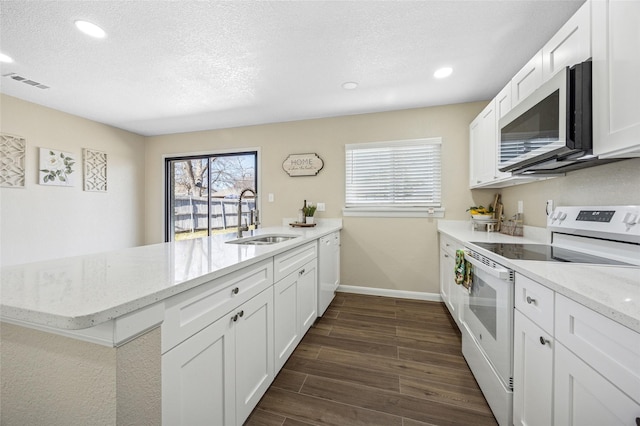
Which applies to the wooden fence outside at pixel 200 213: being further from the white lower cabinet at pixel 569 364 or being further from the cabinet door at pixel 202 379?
the white lower cabinet at pixel 569 364

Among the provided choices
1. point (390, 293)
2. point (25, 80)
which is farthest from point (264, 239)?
point (25, 80)

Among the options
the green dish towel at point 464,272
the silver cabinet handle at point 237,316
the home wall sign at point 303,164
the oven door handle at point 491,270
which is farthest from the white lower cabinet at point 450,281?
the home wall sign at point 303,164

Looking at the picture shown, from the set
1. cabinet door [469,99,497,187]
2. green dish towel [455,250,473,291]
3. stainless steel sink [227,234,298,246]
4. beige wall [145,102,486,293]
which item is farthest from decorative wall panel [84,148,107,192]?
cabinet door [469,99,497,187]

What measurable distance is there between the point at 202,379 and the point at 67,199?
3.72 metres

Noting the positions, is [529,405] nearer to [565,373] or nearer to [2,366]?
[565,373]

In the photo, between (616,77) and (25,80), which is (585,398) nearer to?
(616,77)

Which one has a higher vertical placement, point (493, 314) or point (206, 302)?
point (206, 302)

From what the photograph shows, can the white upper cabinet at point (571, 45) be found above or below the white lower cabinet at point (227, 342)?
above

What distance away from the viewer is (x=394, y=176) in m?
3.20

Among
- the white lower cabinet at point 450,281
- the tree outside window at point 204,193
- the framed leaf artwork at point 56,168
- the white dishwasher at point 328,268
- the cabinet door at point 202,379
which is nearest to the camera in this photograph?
the cabinet door at point 202,379

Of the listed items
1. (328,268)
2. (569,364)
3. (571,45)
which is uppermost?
(571,45)

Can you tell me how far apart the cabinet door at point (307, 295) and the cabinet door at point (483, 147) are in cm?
182

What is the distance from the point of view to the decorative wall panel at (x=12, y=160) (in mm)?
2676

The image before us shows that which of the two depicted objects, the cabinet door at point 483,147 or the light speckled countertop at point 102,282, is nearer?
the light speckled countertop at point 102,282
